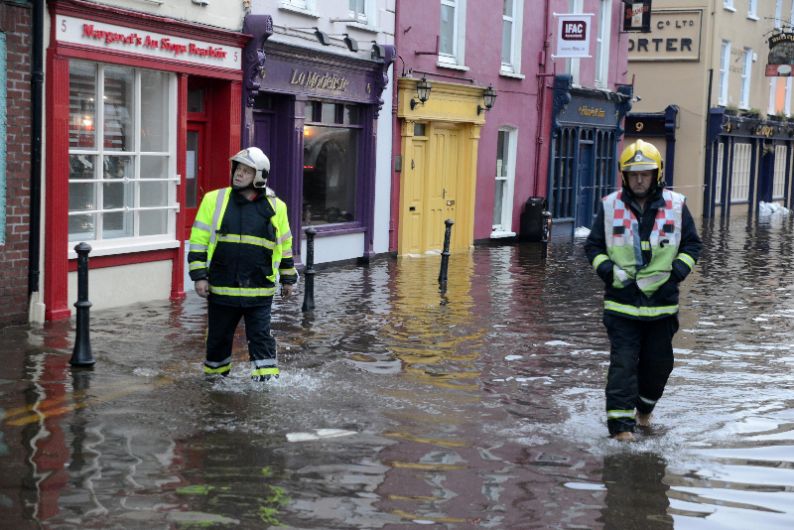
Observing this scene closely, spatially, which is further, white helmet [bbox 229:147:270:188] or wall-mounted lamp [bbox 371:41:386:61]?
wall-mounted lamp [bbox 371:41:386:61]

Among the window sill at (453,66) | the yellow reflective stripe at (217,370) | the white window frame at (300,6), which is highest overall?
the white window frame at (300,6)

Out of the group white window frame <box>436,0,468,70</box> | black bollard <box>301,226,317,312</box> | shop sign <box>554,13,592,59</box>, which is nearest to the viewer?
black bollard <box>301,226,317,312</box>

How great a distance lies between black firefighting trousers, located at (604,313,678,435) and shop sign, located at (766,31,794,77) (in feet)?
115

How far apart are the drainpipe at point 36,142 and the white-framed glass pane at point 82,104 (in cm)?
73


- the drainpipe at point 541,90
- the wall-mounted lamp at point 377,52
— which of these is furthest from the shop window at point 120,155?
the drainpipe at point 541,90

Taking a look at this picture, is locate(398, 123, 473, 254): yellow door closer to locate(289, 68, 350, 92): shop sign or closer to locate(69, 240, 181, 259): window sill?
locate(289, 68, 350, 92): shop sign

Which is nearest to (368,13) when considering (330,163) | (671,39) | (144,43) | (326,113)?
(326,113)

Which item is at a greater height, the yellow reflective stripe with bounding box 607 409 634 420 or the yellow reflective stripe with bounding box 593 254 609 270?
the yellow reflective stripe with bounding box 593 254 609 270

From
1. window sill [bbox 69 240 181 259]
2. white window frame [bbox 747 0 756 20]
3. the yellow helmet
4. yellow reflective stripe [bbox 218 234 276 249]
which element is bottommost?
window sill [bbox 69 240 181 259]

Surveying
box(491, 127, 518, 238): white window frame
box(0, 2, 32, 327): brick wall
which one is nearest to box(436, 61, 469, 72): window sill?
box(491, 127, 518, 238): white window frame

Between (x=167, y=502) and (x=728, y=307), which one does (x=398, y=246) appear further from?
(x=167, y=502)

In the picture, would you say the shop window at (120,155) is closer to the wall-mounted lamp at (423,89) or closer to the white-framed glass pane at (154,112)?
the white-framed glass pane at (154,112)

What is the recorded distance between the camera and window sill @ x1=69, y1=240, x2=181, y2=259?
13.7 meters

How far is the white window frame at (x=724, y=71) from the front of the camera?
1545 inches
